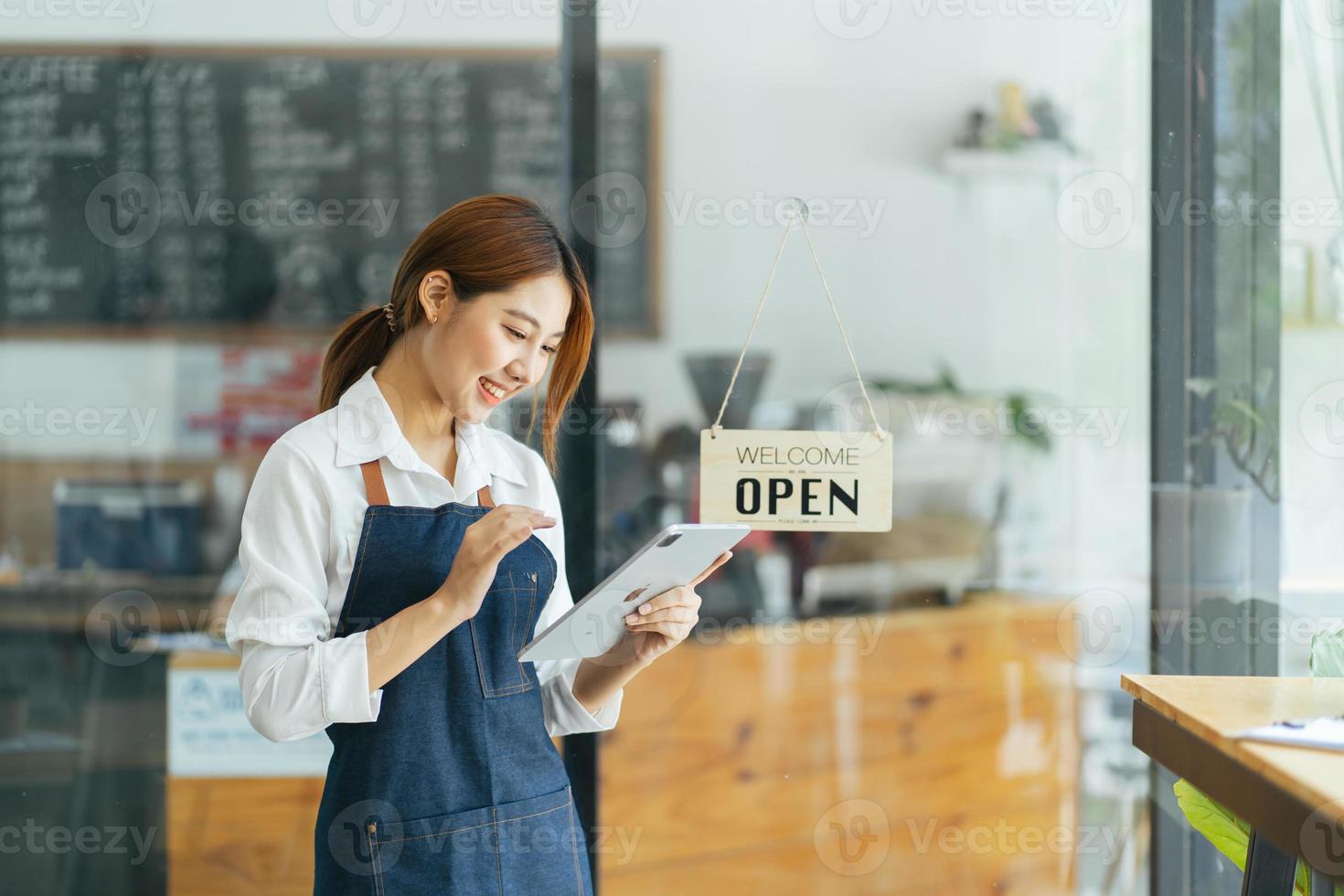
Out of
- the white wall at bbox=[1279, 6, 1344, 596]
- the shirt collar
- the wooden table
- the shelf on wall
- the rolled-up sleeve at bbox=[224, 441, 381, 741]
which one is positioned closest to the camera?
the wooden table

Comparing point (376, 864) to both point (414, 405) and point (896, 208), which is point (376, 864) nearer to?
point (414, 405)

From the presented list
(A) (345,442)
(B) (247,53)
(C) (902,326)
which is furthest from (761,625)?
(B) (247,53)

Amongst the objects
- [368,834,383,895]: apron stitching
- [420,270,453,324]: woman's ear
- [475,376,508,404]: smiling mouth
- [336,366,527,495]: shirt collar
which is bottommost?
[368,834,383,895]: apron stitching

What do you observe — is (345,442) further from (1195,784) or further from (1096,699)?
(1096,699)

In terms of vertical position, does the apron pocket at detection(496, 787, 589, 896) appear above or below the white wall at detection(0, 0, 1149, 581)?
below

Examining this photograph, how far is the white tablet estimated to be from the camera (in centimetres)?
127

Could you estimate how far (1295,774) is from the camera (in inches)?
37.4

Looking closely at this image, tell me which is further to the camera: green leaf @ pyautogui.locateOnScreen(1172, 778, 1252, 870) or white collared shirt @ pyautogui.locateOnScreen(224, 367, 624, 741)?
green leaf @ pyautogui.locateOnScreen(1172, 778, 1252, 870)

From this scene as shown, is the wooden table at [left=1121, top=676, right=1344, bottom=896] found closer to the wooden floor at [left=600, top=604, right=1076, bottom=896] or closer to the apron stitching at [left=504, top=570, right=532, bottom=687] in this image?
the apron stitching at [left=504, top=570, right=532, bottom=687]

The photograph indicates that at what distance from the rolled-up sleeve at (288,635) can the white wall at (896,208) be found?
99 cm

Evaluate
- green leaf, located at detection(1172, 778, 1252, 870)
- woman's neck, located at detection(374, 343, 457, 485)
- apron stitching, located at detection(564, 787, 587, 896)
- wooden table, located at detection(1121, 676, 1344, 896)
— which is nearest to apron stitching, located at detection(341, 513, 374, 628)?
woman's neck, located at detection(374, 343, 457, 485)

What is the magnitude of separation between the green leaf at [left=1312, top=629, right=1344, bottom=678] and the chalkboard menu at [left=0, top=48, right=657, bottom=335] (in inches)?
48.5

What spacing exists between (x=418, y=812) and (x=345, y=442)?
43 centimetres

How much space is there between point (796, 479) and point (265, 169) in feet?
4.22
